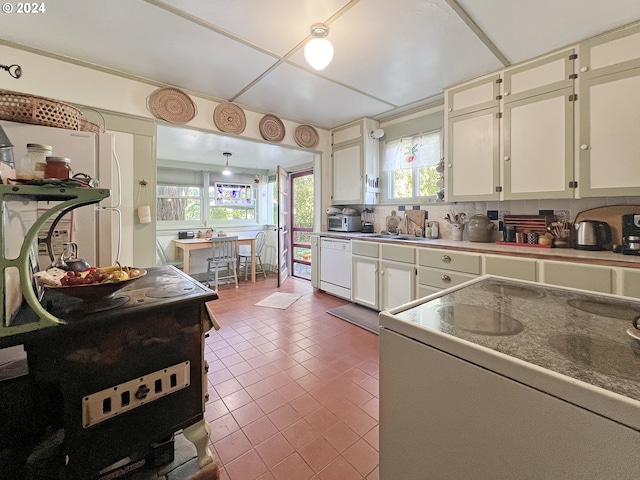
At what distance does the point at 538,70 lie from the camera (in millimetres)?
2336

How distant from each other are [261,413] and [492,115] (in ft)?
10.2

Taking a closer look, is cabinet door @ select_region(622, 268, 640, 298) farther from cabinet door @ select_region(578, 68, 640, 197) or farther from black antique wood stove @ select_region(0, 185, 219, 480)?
black antique wood stove @ select_region(0, 185, 219, 480)

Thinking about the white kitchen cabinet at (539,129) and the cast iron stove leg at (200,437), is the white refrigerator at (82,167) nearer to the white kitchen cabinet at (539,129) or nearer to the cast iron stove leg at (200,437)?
the cast iron stove leg at (200,437)

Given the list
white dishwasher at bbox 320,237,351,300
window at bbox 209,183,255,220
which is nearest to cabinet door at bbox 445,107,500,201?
white dishwasher at bbox 320,237,351,300

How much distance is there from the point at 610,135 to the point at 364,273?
242 centimetres

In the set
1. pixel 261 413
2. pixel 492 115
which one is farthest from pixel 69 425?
pixel 492 115

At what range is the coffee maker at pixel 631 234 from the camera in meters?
1.90

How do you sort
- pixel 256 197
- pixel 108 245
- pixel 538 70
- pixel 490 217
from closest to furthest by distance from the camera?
1. pixel 108 245
2. pixel 538 70
3. pixel 490 217
4. pixel 256 197

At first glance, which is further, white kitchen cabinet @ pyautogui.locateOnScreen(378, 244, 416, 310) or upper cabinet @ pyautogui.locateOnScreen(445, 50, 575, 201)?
white kitchen cabinet @ pyautogui.locateOnScreen(378, 244, 416, 310)

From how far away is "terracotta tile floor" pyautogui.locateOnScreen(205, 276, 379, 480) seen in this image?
137 cm

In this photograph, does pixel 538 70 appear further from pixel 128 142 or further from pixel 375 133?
pixel 128 142

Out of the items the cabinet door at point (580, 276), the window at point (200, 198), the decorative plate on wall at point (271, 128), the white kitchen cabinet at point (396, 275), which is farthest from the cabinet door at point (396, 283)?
the window at point (200, 198)

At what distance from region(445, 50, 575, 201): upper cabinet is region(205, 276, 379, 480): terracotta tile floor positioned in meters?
1.89

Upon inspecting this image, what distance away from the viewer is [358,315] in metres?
3.33
